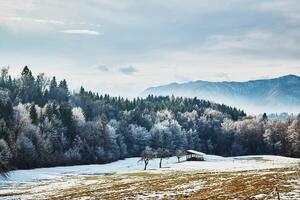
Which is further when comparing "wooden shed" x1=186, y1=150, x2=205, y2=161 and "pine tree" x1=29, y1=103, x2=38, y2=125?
"wooden shed" x1=186, y1=150, x2=205, y2=161

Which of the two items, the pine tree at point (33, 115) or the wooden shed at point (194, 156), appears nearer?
the pine tree at point (33, 115)

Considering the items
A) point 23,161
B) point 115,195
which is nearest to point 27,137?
point 23,161

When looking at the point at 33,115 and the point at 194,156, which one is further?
the point at 194,156

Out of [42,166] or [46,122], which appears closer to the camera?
[42,166]

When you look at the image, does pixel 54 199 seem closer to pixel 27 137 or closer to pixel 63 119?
pixel 27 137

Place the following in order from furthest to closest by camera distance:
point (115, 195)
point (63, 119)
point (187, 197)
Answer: point (63, 119)
point (115, 195)
point (187, 197)

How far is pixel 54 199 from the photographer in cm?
5794

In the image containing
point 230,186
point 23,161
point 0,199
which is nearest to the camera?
point 230,186

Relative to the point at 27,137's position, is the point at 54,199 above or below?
below

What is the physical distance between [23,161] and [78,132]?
157 feet

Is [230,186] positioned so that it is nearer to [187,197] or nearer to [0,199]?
[187,197]

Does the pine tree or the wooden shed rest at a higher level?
the pine tree

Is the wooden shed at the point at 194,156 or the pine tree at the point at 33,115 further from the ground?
the pine tree at the point at 33,115

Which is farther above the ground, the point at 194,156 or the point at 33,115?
the point at 33,115
